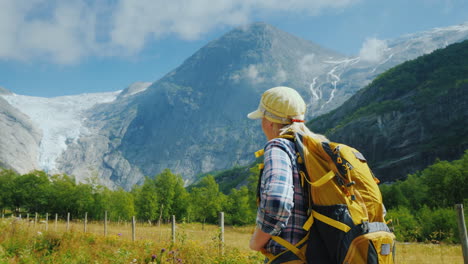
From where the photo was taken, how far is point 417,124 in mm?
91000

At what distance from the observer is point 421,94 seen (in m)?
99.7

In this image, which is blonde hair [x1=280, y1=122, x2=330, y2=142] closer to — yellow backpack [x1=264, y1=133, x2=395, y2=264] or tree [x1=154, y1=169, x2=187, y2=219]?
yellow backpack [x1=264, y1=133, x2=395, y2=264]

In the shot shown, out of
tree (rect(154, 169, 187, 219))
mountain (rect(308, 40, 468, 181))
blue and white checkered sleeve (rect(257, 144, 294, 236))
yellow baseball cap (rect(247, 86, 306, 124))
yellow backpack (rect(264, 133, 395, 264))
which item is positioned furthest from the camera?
mountain (rect(308, 40, 468, 181))

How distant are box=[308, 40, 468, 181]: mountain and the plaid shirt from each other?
87.5 m

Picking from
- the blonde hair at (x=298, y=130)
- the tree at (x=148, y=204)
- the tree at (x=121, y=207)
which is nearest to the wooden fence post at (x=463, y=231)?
the blonde hair at (x=298, y=130)

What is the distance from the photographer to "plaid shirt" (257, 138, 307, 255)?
6.21 ft

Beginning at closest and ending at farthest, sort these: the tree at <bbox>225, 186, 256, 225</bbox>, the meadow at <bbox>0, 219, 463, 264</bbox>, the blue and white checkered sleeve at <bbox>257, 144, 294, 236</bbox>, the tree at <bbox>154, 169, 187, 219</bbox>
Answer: the blue and white checkered sleeve at <bbox>257, 144, 294, 236</bbox> < the meadow at <bbox>0, 219, 463, 264</bbox> < the tree at <bbox>225, 186, 256, 225</bbox> < the tree at <bbox>154, 169, 187, 219</bbox>

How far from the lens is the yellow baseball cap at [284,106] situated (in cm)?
231

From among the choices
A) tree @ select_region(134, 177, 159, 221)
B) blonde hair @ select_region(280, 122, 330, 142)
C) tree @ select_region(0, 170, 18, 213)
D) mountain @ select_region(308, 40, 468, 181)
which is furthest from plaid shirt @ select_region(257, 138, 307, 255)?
mountain @ select_region(308, 40, 468, 181)

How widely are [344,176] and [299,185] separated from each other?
0.33 metres

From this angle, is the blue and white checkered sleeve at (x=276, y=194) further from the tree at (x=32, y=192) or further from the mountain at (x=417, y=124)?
the mountain at (x=417, y=124)

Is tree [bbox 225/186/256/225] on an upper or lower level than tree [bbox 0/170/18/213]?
lower

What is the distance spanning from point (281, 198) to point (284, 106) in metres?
0.70

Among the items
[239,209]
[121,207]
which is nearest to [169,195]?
Answer: [121,207]
